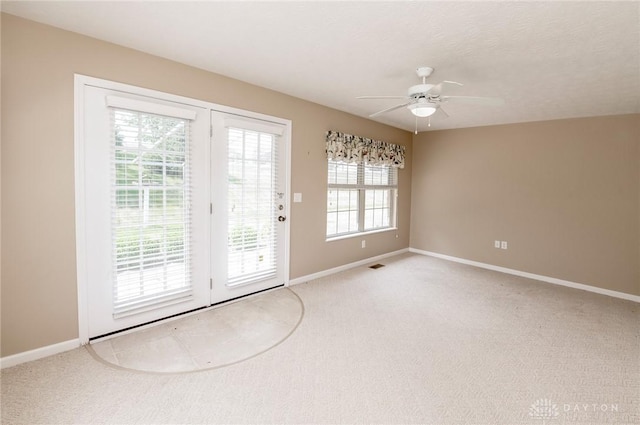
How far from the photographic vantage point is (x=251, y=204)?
3.49 meters

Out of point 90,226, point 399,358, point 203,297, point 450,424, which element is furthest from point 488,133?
point 90,226

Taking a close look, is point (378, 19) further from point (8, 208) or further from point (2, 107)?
point (8, 208)

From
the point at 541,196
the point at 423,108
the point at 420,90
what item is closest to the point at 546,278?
the point at 541,196

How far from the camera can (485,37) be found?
218 cm

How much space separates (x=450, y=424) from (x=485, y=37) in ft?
8.35

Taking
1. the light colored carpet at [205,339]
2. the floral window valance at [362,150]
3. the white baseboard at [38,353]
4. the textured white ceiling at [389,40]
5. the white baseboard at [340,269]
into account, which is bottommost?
the light colored carpet at [205,339]

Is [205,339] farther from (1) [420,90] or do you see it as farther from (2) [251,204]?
(1) [420,90]

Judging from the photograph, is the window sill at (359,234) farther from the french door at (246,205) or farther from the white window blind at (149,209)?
the white window blind at (149,209)

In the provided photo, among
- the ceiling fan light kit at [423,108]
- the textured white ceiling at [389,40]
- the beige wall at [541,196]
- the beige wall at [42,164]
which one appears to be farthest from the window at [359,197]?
the beige wall at [42,164]

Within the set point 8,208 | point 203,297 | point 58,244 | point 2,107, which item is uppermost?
point 2,107

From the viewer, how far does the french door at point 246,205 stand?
126 inches

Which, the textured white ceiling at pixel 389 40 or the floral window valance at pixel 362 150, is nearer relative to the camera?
the textured white ceiling at pixel 389 40

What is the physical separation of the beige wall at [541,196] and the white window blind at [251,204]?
11.2ft

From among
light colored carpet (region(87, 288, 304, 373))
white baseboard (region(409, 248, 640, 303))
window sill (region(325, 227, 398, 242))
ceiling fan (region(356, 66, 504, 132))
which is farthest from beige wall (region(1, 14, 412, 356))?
white baseboard (region(409, 248, 640, 303))
